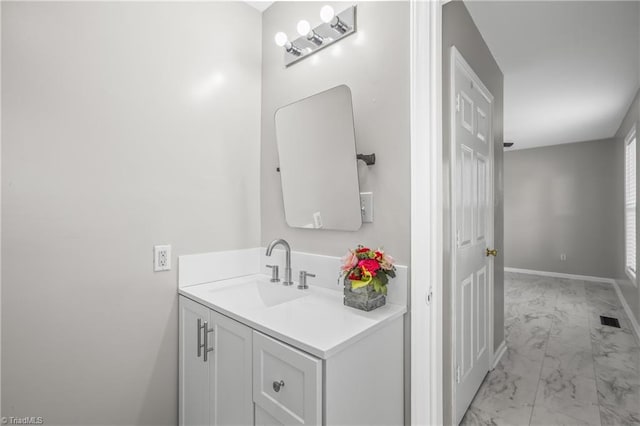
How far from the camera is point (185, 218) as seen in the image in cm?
152

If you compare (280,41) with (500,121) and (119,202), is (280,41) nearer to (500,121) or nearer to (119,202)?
(119,202)

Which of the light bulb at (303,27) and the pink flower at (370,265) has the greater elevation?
the light bulb at (303,27)

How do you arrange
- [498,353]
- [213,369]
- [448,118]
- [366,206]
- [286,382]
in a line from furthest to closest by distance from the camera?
[498,353] < [448,118] < [366,206] < [213,369] < [286,382]

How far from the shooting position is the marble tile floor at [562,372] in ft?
5.90

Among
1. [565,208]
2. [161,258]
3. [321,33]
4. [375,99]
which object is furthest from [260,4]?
[565,208]

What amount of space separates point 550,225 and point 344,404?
20.7 feet

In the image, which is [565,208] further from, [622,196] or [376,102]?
[376,102]

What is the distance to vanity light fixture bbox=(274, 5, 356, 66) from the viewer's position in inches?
54.7

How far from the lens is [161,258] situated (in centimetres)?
143

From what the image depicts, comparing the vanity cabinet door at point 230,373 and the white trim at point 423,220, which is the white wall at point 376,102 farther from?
the vanity cabinet door at point 230,373

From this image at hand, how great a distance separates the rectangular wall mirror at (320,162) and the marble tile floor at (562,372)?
1440mm

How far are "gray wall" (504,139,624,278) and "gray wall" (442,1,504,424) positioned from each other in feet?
11.6

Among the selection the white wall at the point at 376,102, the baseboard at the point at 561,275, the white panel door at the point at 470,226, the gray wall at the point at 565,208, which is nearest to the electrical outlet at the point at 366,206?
the white wall at the point at 376,102

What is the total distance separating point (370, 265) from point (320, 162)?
599mm
